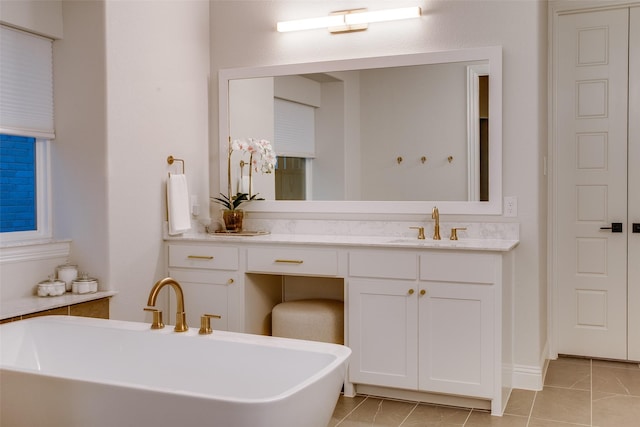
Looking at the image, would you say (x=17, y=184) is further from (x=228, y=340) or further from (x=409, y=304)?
(x=409, y=304)

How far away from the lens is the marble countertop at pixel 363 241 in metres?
3.17

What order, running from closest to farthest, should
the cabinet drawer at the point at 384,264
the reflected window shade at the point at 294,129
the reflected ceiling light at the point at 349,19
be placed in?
1. the cabinet drawer at the point at 384,264
2. the reflected ceiling light at the point at 349,19
3. the reflected window shade at the point at 294,129

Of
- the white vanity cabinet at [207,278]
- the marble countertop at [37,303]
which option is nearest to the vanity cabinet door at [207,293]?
the white vanity cabinet at [207,278]

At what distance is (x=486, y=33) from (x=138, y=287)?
98.5 inches

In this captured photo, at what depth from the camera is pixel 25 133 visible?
327cm

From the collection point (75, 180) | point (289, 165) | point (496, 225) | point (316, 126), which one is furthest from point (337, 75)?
point (75, 180)

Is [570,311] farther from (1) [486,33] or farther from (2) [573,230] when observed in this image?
(1) [486,33]

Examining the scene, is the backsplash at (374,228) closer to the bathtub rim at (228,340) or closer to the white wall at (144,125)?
the white wall at (144,125)

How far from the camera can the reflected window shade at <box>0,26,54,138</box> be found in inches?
125

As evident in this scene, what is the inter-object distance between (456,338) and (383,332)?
385 millimetres

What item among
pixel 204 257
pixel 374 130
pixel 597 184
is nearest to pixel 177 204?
pixel 204 257

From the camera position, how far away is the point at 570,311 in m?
4.20

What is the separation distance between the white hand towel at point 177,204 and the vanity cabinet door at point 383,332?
117cm

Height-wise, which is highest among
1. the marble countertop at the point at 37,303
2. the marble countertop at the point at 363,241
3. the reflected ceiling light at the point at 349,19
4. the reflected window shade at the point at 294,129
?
the reflected ceiling light at the point at 349,19
